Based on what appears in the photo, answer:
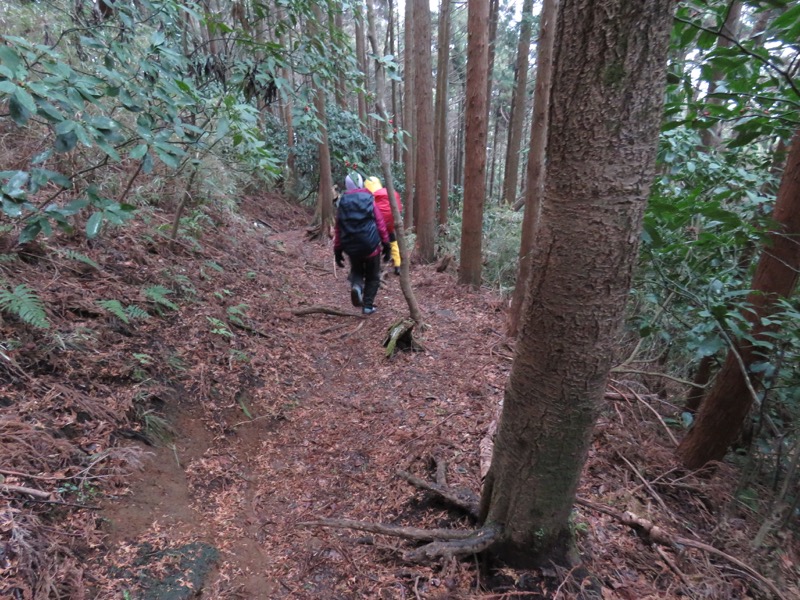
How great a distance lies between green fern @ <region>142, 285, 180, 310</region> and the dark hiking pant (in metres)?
2.53

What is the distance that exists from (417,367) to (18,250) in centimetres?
384

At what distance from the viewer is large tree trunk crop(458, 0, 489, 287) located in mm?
6561

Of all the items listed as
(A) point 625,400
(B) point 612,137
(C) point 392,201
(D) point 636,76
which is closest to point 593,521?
(A) point 625,400

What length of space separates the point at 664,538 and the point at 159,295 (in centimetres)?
437

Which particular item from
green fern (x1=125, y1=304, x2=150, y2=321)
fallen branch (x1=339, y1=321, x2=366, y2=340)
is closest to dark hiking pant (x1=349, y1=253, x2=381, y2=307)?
fallen branch (x1=339, y1=321, x2=366, y2=340)

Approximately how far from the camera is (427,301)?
23.8 feet

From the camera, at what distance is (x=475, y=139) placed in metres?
6.98

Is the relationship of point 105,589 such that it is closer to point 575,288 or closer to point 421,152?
point 575,288

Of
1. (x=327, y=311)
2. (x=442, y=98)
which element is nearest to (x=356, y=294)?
(x=327, y=311)

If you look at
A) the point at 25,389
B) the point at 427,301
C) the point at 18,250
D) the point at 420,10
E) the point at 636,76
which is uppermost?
the point at 420,10

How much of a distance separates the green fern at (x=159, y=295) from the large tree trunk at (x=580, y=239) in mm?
3534

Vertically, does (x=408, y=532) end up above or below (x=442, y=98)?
below

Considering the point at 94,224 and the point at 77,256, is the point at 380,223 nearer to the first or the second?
the point at 77,256

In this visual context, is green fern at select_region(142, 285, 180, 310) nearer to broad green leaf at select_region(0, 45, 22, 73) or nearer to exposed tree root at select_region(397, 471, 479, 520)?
broad green leaf at select_region(0, 45, 22, 73)
